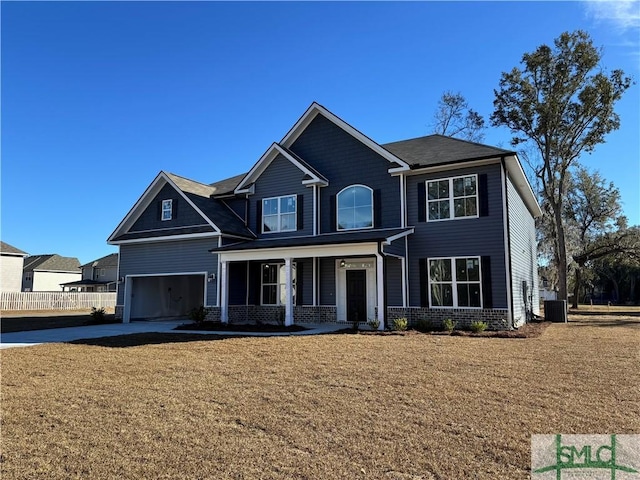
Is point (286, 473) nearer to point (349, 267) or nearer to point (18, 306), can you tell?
point (349, 267)

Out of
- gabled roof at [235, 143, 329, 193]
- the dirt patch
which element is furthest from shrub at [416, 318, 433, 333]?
gabled roof at [235, 143, 329, 193]

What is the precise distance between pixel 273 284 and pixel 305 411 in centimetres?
1315

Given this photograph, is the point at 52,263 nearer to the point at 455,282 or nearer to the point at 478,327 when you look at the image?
the point at 455,282

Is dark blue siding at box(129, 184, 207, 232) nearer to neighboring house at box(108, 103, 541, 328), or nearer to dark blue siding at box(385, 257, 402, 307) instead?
neighboring house at box(108, 103, 541, 328)

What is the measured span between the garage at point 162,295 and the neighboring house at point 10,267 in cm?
2178

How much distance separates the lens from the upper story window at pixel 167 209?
63.7ft

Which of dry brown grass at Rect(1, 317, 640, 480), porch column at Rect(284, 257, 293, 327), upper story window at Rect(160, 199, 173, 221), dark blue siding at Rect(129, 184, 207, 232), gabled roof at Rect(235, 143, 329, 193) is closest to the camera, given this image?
dry brown grass at Rect(1, 317, 640, 480)

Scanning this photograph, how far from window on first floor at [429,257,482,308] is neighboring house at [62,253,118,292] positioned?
147 feet

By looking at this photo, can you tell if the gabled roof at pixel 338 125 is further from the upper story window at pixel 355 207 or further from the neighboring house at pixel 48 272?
the neighboring house at pixel 48 272

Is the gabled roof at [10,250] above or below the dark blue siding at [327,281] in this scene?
above

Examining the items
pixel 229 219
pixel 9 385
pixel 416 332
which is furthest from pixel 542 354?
pixel 229 219

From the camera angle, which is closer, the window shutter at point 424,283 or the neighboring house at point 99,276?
the window shutter at point 424,283

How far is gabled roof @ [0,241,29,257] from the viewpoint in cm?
3604

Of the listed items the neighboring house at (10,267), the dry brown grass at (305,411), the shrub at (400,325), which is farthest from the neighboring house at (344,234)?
the neighboring house at (10,267)
